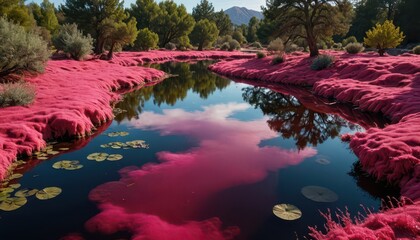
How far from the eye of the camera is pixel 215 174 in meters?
11.3

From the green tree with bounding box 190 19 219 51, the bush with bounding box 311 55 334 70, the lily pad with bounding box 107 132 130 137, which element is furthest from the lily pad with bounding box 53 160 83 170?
the green tree with bounding box 190 19 219 51

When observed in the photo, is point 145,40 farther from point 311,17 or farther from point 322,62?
point 322,62

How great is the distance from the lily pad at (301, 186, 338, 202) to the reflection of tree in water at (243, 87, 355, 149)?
4.40 metres

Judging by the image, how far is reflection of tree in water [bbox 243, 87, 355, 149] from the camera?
53.5ft

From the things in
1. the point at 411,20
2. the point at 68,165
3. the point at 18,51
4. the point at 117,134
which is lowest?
the point at 68,165

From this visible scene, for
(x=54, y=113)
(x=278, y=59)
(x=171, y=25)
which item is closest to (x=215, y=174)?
(x=54, y=113)

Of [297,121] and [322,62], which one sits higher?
[322,62]

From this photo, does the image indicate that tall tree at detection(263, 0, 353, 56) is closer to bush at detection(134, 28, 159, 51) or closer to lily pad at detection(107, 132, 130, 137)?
lily pad at detection(107, 132, 130, 137)

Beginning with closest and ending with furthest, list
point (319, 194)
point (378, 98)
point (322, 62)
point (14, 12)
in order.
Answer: point (319, 194)
point (378, 98)
point (322, 62)
point (14, 12)

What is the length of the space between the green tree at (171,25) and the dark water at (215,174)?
62220 millimetres

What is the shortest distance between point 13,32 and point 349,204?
21436 millimetres

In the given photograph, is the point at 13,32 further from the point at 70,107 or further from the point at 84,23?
the point at 84,23

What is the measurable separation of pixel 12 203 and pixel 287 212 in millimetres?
7761

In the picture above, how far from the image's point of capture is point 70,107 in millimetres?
15875
